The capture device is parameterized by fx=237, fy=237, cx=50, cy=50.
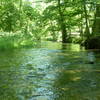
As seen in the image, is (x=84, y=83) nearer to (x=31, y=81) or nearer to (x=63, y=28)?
(x=31, y=81)

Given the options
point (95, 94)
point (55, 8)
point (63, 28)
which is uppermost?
point (55, 8)

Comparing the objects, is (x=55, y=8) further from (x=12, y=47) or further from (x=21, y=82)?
(x=21, y=82)

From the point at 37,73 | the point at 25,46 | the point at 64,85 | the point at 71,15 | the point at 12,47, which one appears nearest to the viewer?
the point at 64,85

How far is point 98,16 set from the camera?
82.8 feet

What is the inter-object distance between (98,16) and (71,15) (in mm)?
7787

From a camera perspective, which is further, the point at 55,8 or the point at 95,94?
the point at 55,8

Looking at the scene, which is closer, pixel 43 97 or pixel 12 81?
pixel 43 97

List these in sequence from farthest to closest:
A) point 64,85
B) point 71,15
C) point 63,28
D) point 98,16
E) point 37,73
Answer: point 63,28
point 71,15
point 98,16
point 37,73
point 64,85

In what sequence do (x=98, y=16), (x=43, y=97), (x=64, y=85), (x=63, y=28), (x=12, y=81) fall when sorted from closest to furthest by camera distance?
(x=43, y=97) → (x=64, y=85) → (x=12, y=81) → (x=98, y=16) → (x=63, y=28)

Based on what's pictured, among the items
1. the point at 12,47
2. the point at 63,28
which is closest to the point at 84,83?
the point at 12,47

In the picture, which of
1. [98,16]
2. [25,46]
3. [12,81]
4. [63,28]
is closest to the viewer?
[12,81]

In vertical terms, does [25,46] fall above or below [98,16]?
below

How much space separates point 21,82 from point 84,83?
1891mm

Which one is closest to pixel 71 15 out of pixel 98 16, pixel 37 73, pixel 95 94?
pixel 98 16
